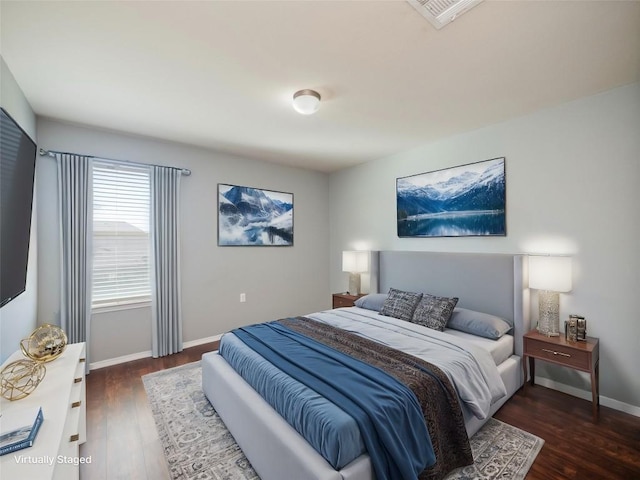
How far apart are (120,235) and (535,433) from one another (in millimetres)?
4317

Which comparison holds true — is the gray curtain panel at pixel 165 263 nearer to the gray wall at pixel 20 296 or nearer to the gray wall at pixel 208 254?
the gray wall at pixel 208 254

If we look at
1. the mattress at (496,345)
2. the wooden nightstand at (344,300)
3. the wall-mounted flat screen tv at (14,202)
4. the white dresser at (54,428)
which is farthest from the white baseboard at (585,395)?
the wall-mounted flat screen tv at (14,202)

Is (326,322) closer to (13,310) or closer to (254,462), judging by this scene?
(254,462)

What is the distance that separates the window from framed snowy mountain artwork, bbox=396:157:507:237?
10.7 ft

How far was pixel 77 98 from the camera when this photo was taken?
251 cm

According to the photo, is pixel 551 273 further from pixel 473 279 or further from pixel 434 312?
pixel 434 312

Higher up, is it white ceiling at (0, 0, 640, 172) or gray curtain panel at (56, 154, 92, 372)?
white ceiling at (0, 0, 640, 172)

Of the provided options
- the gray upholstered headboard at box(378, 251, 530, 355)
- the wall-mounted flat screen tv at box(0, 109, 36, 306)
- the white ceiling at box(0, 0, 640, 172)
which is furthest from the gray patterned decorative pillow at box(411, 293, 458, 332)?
the wall-mounted flat screen tv at box(0, 109, 36, 306)

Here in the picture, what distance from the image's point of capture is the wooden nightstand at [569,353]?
90.0 inches

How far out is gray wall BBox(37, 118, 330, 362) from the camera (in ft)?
9.88

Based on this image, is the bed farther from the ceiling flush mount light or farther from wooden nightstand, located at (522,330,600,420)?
the ceiling flush mount light

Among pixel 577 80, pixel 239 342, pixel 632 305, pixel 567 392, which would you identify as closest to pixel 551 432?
pixel 567 392

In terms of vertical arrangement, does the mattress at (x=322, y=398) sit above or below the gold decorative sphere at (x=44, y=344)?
below

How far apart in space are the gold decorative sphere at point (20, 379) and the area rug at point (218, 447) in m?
0.92
